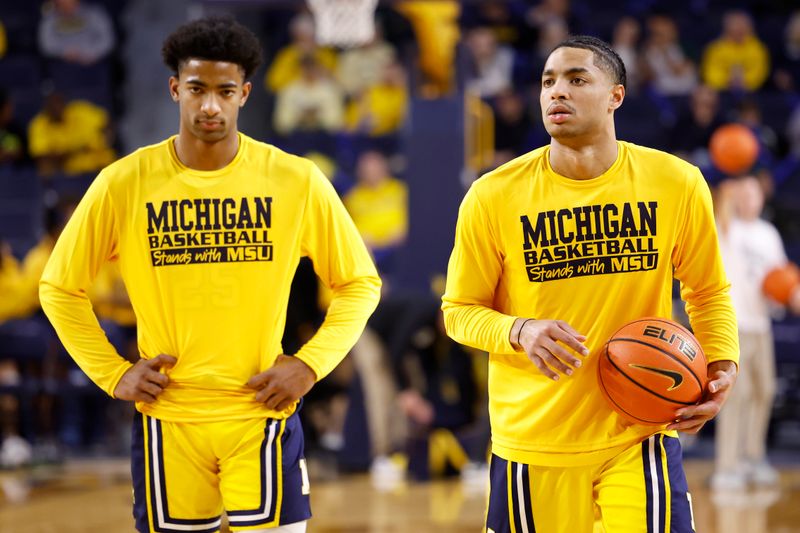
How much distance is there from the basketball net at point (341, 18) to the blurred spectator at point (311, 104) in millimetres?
1684

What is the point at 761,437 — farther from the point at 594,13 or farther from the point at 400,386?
the point at 594,13

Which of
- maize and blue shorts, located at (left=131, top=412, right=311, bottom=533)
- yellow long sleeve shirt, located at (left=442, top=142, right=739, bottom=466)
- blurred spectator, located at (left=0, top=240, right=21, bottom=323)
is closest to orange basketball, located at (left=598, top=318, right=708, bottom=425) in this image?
yellow long sleeve shirt, located at (left=442, top=142, right=739, bottom=466)

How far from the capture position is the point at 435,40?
9.73m

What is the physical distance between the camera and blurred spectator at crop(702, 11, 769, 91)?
37.4 feet

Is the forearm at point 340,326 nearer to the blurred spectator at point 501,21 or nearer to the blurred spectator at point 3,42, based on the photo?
the blurred spectator at point 501,21

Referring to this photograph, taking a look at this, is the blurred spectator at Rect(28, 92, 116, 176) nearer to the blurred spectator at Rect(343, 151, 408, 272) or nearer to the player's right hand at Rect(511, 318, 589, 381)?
the blurred spectator at Rect(343, 151, 408, 272)

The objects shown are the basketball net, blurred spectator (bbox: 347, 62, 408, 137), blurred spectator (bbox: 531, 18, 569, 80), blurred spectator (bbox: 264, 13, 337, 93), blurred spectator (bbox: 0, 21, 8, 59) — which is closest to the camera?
the basketball net

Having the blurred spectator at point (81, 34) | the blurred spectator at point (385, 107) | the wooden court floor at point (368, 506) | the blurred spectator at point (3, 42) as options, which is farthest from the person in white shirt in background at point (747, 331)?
the blurred spectator at point (3, 42)

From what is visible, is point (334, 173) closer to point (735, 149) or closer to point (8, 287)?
point (8, 287)

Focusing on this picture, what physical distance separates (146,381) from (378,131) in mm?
8179

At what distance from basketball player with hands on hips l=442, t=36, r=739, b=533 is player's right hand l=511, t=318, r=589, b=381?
0.13 m

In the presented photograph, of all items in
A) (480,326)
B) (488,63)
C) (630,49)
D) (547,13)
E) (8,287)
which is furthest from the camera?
(547,13)

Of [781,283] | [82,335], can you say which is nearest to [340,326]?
[82,335]

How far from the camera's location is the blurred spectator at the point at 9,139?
38.1ft
